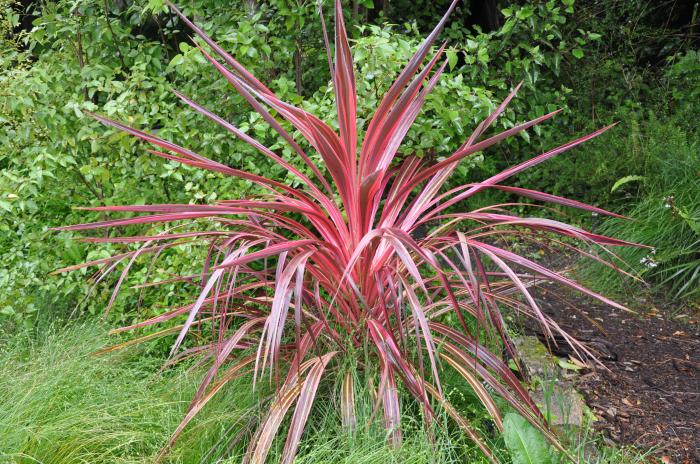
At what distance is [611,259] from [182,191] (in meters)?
2.33

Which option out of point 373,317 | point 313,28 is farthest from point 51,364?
point 313,28

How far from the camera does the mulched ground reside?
8.32ft

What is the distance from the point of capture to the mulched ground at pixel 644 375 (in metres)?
2.54

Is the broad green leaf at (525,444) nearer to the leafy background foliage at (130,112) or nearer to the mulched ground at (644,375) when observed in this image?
the mulched ground at (644,375)

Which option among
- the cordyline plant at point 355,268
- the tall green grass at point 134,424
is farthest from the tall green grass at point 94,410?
the cordyline plant at point 355,268

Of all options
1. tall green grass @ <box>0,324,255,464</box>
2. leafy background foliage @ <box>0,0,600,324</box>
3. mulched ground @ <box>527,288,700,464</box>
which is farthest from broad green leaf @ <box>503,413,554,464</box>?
leafy background foliage @ <box>0,0,600,324</box>

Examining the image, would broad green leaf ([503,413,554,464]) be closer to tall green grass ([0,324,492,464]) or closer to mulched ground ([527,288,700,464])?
tall green grass ([0,324,492,464])

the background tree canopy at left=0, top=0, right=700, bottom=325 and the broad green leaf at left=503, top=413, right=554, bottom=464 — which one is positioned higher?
the background tree canopy at left=0, top=0, right=700, bottom=325

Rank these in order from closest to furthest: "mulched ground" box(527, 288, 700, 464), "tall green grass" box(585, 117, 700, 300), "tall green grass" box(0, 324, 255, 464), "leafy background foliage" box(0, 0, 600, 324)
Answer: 1. "tall green grass" box(0, 324, 255, 464)
2. "mulched ground" box(527, 288, 700, 464)
3. "leafy background foliage" box(0, 0, 600, 324)
4. "tall green grass" box(585, 117, 700, 300)

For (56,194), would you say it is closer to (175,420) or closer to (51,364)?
(51,364)

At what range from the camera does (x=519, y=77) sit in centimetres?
455

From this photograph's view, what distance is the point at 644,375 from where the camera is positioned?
117 inches

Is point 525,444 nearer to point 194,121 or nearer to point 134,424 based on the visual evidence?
point 134,424

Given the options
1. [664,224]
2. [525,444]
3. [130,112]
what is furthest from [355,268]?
[664,224]
